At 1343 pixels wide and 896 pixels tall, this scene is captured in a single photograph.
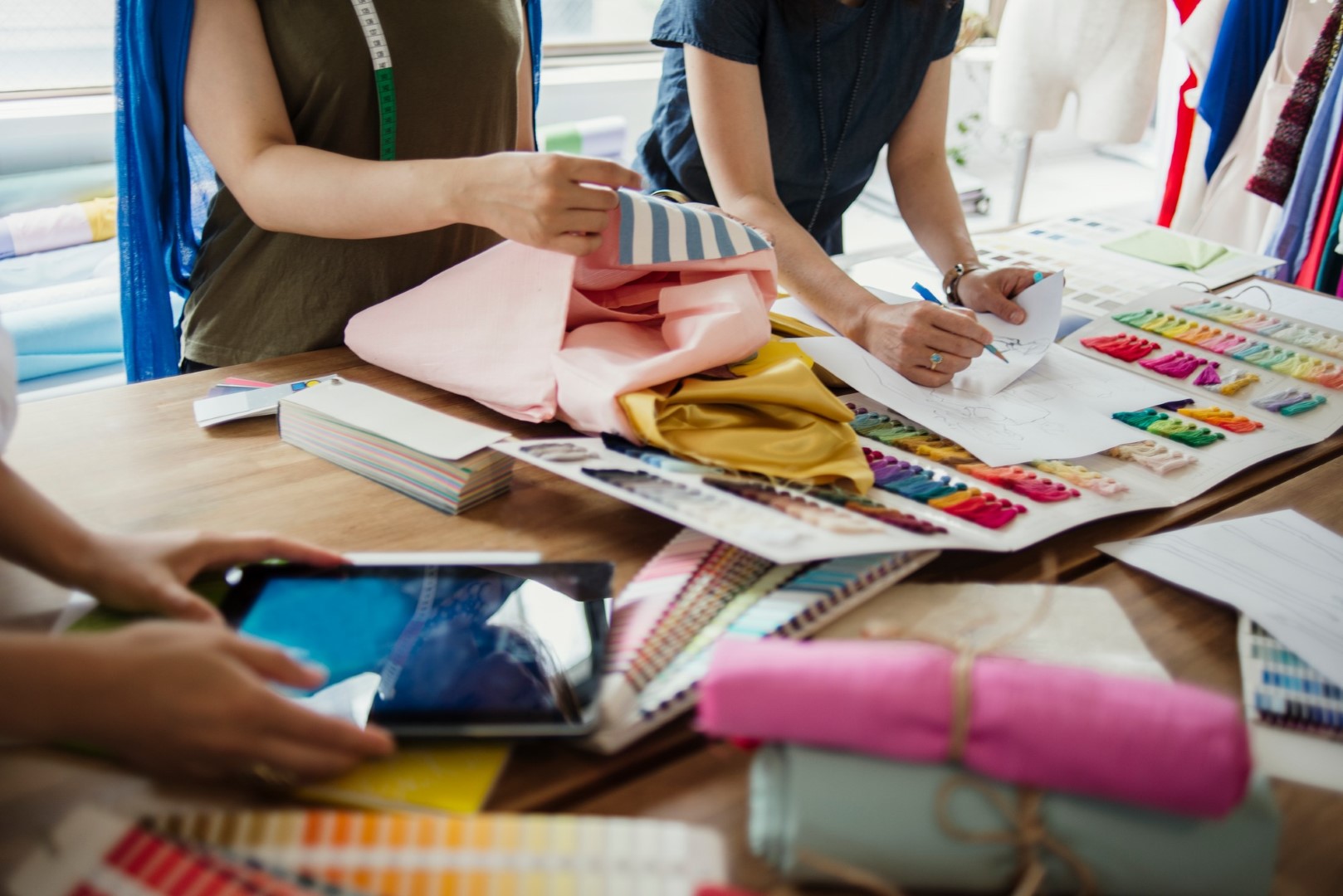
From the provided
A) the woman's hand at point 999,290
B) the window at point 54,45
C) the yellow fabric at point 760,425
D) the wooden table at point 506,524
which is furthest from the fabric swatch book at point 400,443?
the window at point 54,45

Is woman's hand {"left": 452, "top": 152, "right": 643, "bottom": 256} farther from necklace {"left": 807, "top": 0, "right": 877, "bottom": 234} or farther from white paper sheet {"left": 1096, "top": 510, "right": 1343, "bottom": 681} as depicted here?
necklace {"left": 807, "top": 0, "right": 877, "bottom": 234}

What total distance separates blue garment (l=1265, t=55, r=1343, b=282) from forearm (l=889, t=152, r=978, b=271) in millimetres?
911

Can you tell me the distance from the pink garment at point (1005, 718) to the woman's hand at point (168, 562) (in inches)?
12.9

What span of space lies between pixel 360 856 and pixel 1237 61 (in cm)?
236

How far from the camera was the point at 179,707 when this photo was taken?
1.64 feet

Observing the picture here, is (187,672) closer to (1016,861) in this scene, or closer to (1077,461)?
(1016,861)

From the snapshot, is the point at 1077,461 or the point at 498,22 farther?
the point at 498,22

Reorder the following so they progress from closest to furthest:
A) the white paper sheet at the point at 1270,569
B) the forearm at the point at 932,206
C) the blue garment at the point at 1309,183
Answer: the white paper sheet at the point at 1270,569 < the forearm at the point at 932,206 < the blue garment at the point at 1309,183

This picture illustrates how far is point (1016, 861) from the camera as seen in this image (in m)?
0.50

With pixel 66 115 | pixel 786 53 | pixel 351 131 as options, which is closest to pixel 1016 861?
pixel 351 131

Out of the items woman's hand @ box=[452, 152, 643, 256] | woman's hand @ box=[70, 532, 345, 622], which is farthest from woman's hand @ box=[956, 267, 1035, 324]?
woman's hand @ box=[70, 532, 345, 622]

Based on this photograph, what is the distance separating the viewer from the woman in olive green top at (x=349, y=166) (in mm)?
903

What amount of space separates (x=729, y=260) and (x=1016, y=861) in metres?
0.63

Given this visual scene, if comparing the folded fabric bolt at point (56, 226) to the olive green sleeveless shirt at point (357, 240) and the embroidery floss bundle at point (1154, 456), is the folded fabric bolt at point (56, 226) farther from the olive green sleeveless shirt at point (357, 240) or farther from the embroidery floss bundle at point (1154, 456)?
the embroidery floss bundle at point (1154, 456)
